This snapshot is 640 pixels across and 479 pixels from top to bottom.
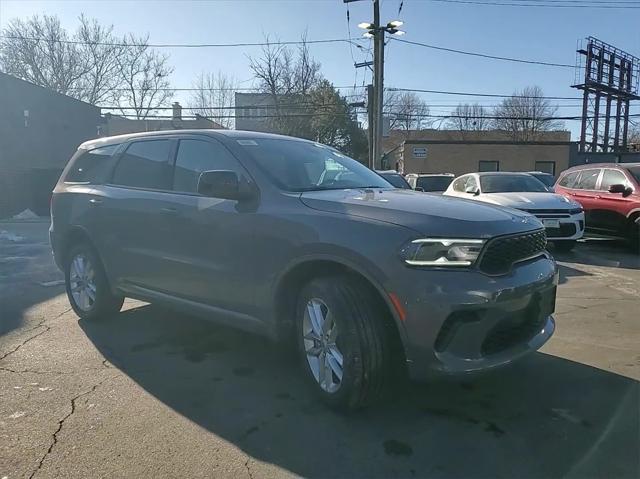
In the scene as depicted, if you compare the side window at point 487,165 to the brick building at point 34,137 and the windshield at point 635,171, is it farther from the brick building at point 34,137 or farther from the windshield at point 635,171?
the windshield at point 635,171

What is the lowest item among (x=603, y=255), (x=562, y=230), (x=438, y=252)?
(x=603, y=255)

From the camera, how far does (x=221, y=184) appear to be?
11.9 feet

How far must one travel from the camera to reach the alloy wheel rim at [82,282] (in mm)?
5266

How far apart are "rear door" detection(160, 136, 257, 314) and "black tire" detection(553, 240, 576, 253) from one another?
8023 millimetres

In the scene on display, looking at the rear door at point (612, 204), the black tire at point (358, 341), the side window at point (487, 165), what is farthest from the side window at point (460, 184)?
the side window at point (487, 165)

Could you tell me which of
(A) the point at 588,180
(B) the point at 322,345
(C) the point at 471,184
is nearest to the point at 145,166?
(B) the point at 322,345

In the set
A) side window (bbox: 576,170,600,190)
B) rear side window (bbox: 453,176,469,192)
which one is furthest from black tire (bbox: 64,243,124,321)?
side window (bbox: 576,170,600,190)

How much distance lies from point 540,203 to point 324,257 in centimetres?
741

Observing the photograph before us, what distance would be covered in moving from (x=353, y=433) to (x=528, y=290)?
4.40 ft

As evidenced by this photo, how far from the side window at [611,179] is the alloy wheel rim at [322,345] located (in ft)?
29.9

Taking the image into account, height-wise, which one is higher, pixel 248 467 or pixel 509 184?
pixel 509 184

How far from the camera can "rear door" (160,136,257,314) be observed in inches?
147

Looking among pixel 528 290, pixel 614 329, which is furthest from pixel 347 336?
pixel 614 329

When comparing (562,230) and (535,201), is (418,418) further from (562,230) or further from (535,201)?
(562,230)
